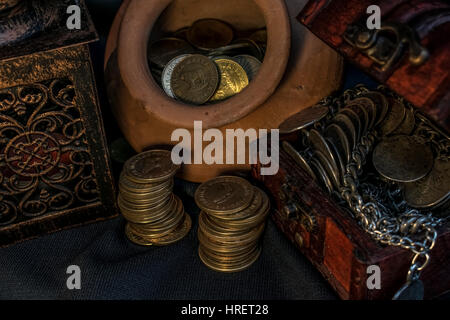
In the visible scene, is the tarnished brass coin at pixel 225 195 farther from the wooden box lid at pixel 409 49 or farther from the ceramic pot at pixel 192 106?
the wooden box lid at pixel 409 49

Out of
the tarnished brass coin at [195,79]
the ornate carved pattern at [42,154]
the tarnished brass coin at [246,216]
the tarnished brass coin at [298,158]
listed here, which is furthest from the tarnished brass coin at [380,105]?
the ornate carved pattern at [42,154]

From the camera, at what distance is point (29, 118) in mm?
1939

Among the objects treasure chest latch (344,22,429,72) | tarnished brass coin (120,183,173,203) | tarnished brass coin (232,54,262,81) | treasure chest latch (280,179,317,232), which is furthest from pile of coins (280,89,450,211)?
tarnished brass coin (120,183,173,203)

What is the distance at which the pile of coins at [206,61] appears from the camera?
2.23m

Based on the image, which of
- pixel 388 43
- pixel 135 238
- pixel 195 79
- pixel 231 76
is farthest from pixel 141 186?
pixel 388 43

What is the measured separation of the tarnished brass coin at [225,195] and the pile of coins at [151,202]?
172 millimetres

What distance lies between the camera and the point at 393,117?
204 cm

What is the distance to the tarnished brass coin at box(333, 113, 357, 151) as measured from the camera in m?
1.93

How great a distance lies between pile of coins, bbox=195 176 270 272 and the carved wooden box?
537 millimetres

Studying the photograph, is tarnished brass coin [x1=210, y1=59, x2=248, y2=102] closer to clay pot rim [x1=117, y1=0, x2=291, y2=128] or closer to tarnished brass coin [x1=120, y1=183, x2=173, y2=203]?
clay pot rim [x1=117, y1=0, x2=291, y2=128]

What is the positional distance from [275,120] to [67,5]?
103 centimetres

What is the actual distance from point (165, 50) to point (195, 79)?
283mm

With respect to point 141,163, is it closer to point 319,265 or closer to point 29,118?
point 29,118

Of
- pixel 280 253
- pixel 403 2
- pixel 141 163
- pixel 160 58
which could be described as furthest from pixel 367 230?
pixel 160 58
